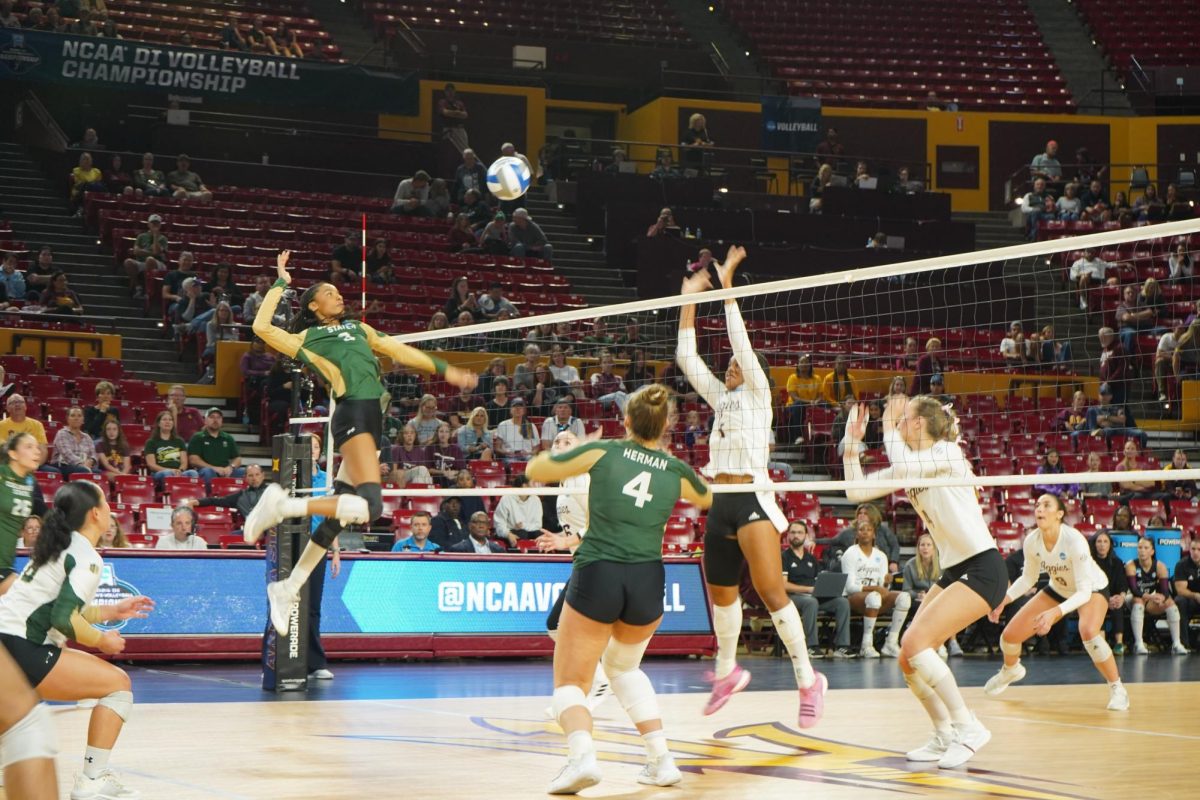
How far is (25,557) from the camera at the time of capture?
11977 millimetres

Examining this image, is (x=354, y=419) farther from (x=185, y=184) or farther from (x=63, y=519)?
(x=185, y=184)

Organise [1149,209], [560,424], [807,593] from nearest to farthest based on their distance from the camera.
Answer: [560,424]
[807,593]
[1149,209]

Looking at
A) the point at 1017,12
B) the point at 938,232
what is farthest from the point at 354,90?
the point at 1017,12

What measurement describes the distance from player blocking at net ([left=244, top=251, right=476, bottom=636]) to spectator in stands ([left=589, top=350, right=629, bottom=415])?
6556mm

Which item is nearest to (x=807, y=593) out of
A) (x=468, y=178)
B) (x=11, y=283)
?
(x=11, y=283)

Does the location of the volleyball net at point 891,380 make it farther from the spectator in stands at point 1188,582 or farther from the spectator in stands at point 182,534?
the spectator in stands at point 182,534

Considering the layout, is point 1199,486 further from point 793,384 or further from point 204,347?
point 204,347

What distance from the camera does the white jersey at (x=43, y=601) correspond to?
619cm

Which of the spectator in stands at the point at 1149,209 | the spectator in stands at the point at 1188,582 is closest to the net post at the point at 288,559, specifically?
the spectator in stands at the point at 1188,582

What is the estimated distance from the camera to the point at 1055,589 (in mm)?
11562

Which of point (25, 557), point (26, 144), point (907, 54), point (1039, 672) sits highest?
point (907, 54)

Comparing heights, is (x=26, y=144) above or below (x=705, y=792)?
above

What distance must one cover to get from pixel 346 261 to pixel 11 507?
13.5 metres

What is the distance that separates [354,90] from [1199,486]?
14722 millimetres
